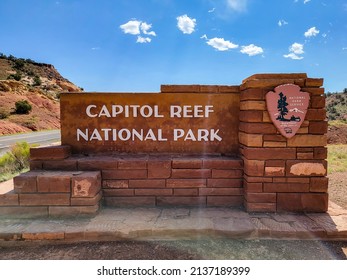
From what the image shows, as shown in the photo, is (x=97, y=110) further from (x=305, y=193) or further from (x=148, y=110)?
(x=305, y=193)

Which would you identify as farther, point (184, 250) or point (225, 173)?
point (225, 173)

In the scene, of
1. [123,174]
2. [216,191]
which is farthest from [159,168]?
[216,191]

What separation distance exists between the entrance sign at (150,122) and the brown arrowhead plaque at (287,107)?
72 cm

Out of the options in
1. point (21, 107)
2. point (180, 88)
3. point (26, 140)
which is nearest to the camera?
point (180, 88)

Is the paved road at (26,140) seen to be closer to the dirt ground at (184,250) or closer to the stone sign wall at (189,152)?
the stone sign wall at (189,152)

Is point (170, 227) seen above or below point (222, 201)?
below

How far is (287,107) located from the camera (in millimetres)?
3881

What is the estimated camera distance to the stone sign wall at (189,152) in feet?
12.7

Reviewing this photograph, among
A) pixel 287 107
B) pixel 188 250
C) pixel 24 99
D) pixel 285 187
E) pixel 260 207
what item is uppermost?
pixel 24 99

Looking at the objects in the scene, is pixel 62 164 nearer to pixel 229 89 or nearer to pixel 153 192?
pixel 153 192

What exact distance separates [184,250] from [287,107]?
2.56 meters

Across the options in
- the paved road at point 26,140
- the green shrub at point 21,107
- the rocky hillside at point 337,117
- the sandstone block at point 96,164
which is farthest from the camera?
the green shrub at point 21,107


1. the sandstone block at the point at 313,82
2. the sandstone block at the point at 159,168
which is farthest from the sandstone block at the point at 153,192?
the sandstone block at the point at 313,82

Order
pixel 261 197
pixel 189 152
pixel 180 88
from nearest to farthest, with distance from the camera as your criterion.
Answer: pixel 261 197
pixel 180 88
pixel 189 152
